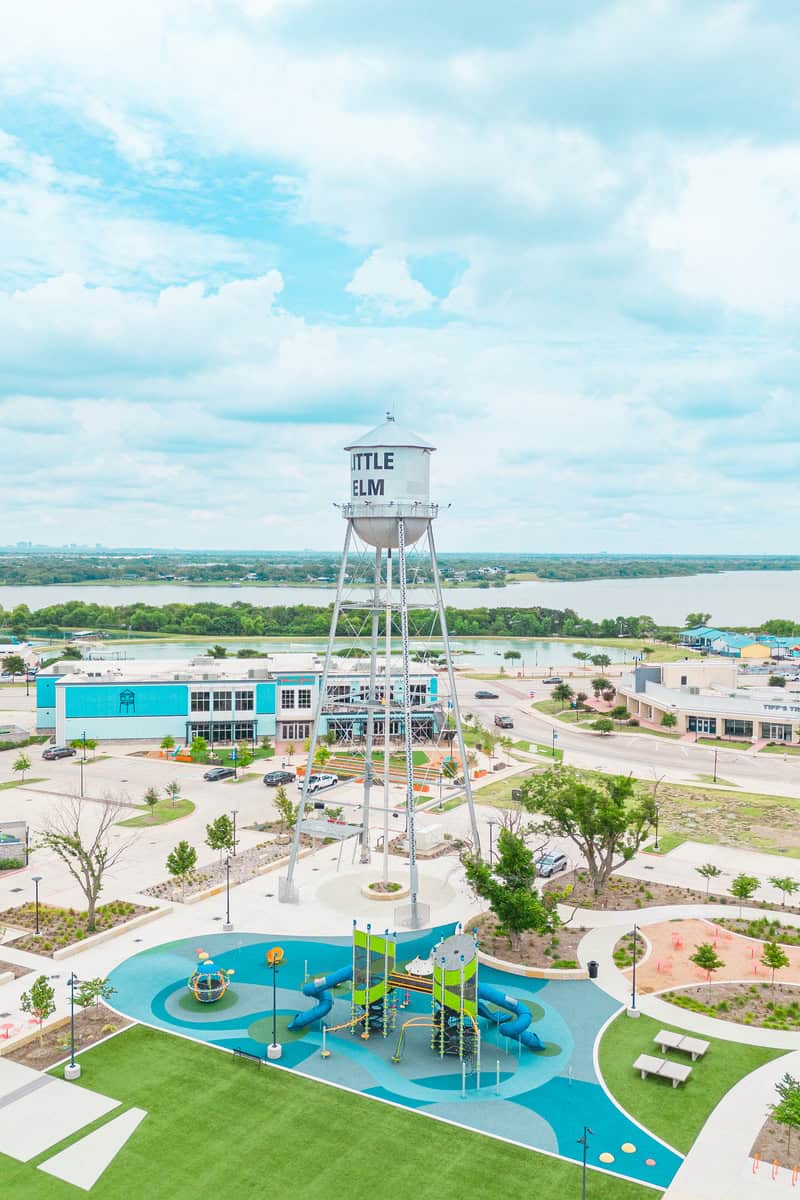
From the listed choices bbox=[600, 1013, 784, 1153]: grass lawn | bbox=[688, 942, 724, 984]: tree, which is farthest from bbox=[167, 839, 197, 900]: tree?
bbox=[688, 942, 724, 984]: tree

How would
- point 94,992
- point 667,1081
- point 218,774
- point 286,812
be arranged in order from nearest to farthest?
point 667,1081 → point 94,992 → point 286,812 → point 218,774

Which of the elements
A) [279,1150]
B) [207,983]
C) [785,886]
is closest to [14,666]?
[207,983]

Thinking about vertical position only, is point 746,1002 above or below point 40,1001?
below

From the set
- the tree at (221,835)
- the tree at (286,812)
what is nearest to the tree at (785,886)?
the tree at (286,812)

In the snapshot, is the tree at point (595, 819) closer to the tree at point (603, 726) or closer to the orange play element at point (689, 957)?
the orange play element at point (689, 957)

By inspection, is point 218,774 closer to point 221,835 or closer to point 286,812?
point 286,812

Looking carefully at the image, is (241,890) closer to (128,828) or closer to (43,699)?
(128,828)
